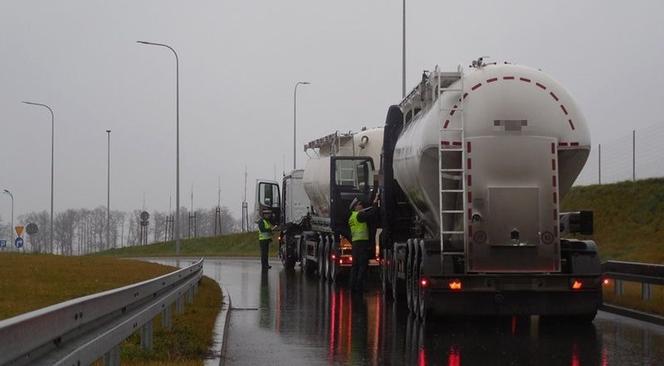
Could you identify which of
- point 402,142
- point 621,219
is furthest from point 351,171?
point 621,219

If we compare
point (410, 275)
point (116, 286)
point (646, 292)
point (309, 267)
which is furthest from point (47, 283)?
point (646, 292)

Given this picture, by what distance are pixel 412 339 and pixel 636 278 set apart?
5.32 m

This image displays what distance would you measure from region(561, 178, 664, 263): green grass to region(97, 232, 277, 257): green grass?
1111 inches

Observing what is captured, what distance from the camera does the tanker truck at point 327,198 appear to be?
878 inches

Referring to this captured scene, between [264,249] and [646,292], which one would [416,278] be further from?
[264,249]

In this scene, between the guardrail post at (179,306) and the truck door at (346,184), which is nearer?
the guardrail post at (179,306)

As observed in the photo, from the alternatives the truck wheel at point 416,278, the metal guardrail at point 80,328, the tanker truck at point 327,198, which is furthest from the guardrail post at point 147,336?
the tanker truck at point 327,198

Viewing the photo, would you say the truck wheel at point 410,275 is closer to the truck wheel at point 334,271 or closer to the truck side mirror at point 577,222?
the truck side mirror at point 577,222

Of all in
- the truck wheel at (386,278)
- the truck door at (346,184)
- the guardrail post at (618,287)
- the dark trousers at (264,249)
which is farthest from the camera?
the dark trousers at (264,249)

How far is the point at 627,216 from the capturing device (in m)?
31.2

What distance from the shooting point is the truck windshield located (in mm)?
22141

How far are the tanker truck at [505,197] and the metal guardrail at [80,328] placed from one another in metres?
4.58

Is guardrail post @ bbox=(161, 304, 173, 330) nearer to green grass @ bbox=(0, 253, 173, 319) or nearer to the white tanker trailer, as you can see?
green grass @ bbox=(0, 253, 173, 319)

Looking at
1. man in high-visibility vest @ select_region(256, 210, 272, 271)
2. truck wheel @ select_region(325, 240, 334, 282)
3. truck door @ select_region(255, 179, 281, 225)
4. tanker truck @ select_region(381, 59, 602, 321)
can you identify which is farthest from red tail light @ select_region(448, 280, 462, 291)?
truck door @ select_region(255, 179, 281, 225)
